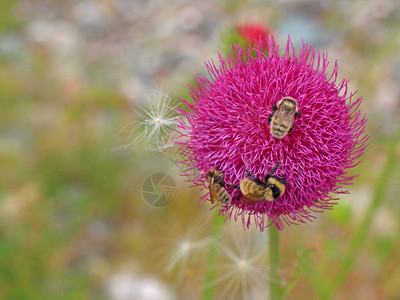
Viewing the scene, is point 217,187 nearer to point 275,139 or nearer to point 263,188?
point 263,188

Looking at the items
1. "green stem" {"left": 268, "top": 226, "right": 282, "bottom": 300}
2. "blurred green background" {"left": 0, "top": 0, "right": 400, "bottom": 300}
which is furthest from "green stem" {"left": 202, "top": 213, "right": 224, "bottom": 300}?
"green stem" {"left": 268, "top": 226, "right": 282, "bottom": 300}

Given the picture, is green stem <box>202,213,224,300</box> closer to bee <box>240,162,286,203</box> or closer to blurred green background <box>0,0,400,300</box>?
blurred green background <box>0,0,400,300</box>

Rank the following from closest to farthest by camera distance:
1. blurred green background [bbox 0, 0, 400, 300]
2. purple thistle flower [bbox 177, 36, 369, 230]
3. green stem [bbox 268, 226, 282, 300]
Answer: purple thistle flower [bbox 177, 36, 369, 230]
green stem [bbox 268, 226, 282, 300]
blurred green background [bbox 0, 0, 400, 300]

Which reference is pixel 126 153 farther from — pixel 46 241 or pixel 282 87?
pixel 282 87

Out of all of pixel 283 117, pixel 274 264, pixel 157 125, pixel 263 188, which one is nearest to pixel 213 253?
pixel 274 264

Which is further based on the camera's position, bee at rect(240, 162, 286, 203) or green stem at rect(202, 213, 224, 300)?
green stem at rect(202, 213, 224, 300)

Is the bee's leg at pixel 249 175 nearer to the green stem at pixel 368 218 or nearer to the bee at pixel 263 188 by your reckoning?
the bee at pixel 263 188
